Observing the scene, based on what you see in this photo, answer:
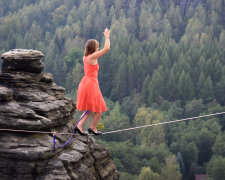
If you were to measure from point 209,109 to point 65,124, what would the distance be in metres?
81.1

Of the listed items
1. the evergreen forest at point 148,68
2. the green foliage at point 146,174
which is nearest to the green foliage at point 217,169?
the evergreen forest at point 148,68

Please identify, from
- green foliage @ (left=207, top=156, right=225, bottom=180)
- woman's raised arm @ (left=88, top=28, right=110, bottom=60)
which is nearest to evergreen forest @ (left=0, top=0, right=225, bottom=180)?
green foliage @ (left=207, top=156, right=225, bottom=180)

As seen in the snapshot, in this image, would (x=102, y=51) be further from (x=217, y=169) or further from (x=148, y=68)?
(x=148, y=68)

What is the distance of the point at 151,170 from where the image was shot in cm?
6575

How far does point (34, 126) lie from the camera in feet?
37.2

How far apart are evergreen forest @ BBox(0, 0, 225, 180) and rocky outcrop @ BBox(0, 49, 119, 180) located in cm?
5101

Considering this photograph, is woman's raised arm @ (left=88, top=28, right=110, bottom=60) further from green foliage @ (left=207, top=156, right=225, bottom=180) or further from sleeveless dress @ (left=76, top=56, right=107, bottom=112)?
green foliage @ (left=207, top=156, right=225, bottom=180)

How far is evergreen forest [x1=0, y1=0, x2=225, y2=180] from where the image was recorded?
7375cm

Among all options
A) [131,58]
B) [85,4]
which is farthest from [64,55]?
[85,4]

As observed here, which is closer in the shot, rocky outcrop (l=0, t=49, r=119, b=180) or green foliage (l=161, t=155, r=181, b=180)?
rocky outcrop (l=0, t=49, r=119, b=180)

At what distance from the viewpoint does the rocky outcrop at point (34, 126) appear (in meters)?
11.2

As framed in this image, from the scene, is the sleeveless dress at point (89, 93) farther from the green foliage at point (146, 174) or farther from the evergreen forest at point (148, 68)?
the green foliage at point (146, 174)

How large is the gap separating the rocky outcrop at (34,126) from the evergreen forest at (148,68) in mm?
51012

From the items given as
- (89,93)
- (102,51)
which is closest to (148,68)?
(89,93)
